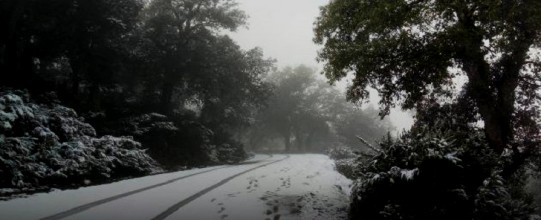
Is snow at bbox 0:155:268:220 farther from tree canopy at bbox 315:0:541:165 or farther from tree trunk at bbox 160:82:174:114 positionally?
tree trunk at bbox 160:82:174:114

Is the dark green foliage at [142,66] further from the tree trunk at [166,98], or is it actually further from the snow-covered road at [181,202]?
the snow-covered road at [181,202]

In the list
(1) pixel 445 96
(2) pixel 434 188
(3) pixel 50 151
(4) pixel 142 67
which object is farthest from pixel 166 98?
(2) pixel 434 188

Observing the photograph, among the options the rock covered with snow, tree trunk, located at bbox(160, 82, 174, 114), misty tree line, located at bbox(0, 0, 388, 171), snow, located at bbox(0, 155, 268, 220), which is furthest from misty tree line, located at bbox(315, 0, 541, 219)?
tree trunk, located at bbox(160, 82, 174, 114)

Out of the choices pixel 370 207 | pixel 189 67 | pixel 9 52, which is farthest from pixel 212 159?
pixel 370 207

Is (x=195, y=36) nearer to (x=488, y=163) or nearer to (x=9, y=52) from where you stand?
(x=9, y=52)

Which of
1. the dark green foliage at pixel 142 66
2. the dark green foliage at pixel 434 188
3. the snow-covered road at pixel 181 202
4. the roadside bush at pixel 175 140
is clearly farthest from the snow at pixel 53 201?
the roadside bush at pixel 175 140

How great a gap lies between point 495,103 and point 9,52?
1863 cm

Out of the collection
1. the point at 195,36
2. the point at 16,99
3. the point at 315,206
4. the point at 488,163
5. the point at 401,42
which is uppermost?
the point at 195,36

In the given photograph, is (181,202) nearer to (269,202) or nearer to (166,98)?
(269,202)

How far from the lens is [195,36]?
31969mm

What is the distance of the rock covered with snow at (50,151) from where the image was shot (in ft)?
37.0

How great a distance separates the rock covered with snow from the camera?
11.3 m

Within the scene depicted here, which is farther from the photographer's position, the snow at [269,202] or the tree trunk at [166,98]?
the tree trunk at [166,98]

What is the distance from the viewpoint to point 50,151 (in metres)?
12.8
